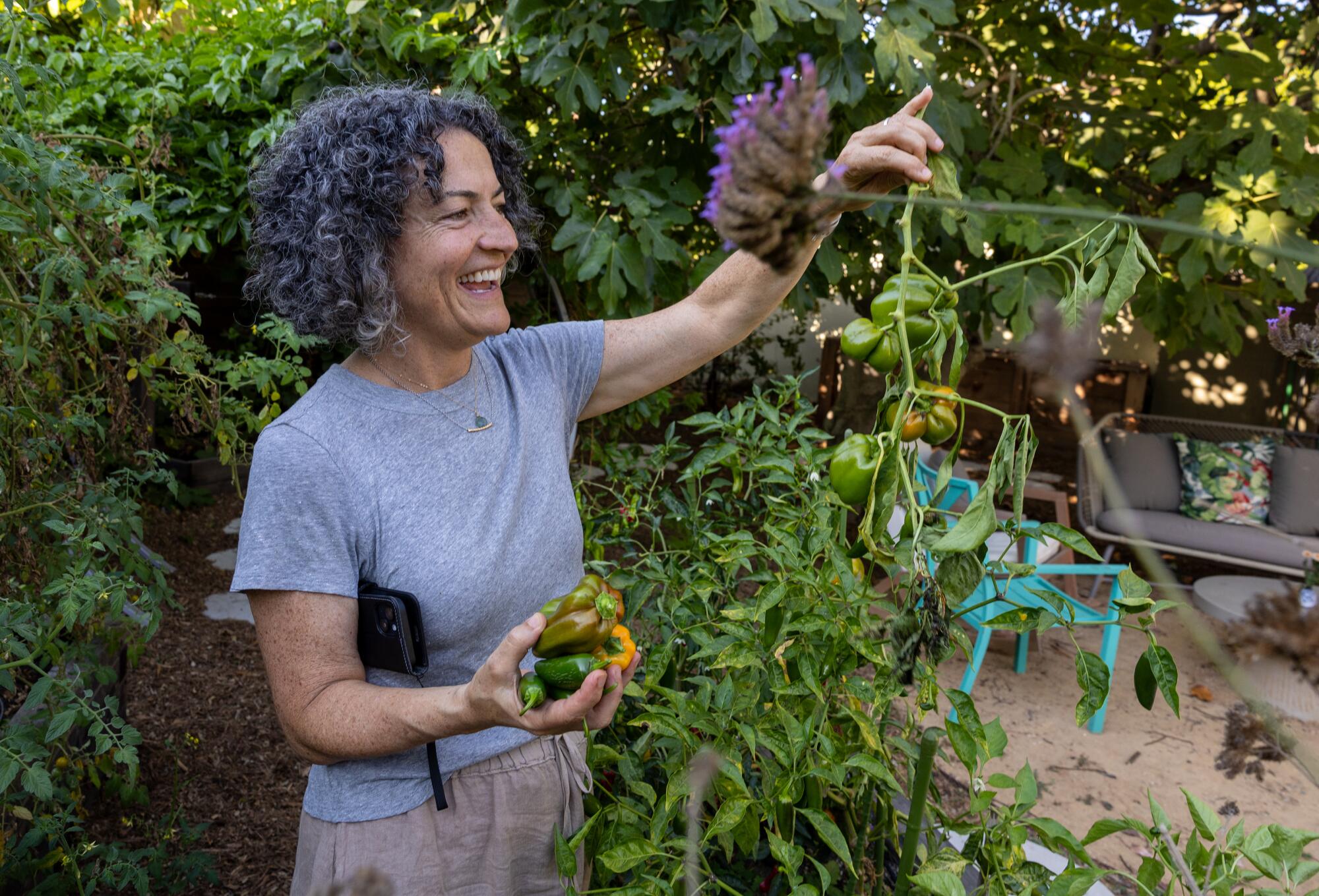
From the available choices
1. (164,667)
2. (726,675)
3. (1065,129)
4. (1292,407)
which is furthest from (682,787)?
(1292,407)

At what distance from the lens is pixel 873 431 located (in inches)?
41.4

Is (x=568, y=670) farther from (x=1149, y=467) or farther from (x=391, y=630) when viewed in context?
(x=1149, y=467)

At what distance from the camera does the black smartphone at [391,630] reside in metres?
1.30

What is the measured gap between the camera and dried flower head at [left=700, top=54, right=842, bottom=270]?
39 centimetres

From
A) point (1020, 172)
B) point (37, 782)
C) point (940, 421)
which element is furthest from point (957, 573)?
point (1020, 172)

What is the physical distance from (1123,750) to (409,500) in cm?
338

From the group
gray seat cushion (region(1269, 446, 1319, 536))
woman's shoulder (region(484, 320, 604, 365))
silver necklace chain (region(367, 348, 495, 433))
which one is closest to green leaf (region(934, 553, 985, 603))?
silver necklace chain (region(367, 348, 495, 433))

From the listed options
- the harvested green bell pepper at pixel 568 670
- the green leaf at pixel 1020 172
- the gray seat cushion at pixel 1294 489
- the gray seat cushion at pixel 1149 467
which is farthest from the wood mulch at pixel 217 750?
the gray seat cushion at pixel 1294 489

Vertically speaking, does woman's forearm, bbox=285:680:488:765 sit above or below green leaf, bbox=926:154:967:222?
below

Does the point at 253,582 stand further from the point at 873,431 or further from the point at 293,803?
the point at 293,803

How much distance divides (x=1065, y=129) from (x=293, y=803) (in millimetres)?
3992

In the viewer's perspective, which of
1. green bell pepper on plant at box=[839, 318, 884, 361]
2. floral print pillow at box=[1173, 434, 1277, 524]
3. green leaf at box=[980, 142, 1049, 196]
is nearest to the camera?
green bell pepper on plant at box=[839, 318, 884, 361]

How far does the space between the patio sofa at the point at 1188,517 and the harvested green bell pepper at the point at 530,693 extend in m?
4.52

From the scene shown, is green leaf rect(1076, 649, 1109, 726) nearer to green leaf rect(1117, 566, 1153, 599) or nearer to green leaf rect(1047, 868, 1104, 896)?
green leaf rect(1117, 566, 1153, 599)
